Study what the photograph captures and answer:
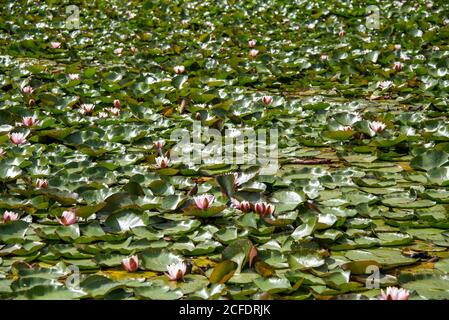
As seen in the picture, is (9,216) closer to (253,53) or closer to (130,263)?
(130,263)

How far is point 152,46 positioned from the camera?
573cm

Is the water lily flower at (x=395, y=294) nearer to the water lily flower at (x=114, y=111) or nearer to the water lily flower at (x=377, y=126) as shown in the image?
the water lily flower at (x=377, y=126)

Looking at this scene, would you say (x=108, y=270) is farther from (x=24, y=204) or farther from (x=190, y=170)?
(x=190, y=170)

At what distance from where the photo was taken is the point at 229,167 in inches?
119

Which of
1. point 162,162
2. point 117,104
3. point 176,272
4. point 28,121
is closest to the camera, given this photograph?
point 176,272

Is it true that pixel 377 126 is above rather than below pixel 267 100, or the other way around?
below

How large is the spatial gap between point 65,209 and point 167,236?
439 mm

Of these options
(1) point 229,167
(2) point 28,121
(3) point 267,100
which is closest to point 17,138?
(2) point 28,121

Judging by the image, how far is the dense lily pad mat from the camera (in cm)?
209

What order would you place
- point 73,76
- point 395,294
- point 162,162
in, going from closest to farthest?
point 395,294 → point 162,162 → point 73,76

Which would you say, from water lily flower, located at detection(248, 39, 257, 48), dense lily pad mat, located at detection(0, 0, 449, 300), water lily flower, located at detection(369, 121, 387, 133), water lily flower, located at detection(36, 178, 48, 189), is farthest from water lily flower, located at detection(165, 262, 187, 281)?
water lily flower, located at detection(248, 39, 257, 48)

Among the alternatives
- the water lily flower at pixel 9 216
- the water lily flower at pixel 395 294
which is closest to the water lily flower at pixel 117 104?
the water lily flower at pixel 9 216

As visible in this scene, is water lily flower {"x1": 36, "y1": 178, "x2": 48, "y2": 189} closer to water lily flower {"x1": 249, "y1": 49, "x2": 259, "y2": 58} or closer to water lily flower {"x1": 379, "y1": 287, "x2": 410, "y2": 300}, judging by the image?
water lily flower {"x1": 379, "y1": 287, "x2": 410, "y2": 300}
